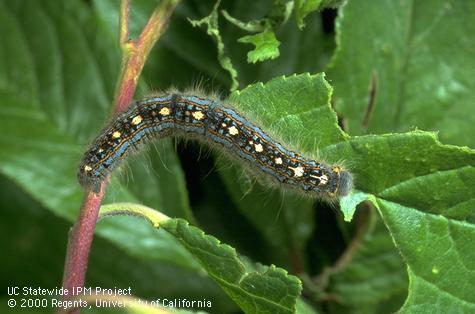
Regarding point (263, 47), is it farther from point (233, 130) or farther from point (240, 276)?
point (240, 276)

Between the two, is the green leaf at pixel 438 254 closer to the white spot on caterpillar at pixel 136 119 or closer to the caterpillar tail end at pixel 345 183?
the caterpillar tail end at pixel 345 183

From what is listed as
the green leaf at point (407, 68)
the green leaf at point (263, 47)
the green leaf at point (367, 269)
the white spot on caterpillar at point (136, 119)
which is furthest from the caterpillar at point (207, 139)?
the green leaf at point (367, 269)

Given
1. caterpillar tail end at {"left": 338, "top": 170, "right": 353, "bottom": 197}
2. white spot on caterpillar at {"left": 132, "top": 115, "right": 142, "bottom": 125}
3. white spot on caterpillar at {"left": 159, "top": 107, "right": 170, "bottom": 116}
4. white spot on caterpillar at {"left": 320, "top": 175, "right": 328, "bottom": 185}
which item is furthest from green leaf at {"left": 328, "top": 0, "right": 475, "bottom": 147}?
white spot on caterpillar at {"left": 132, "top": 115, "right": 142, "bottom": 125}

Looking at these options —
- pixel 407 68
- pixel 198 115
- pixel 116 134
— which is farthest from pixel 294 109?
pixel 407 68

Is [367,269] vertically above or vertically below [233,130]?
below

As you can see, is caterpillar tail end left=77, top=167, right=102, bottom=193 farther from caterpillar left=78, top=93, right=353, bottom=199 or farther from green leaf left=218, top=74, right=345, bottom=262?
green leaf left=218, top=74, right=345, bottom=262

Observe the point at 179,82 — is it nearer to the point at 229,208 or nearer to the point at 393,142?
the point at 229,208
